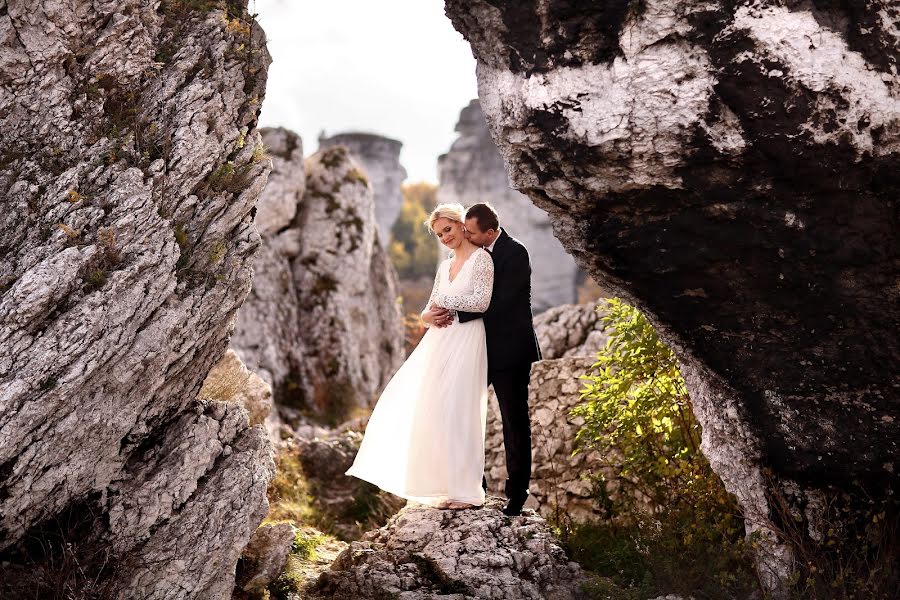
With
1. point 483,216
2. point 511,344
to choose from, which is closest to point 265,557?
point 511,344

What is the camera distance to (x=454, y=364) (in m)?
7.21

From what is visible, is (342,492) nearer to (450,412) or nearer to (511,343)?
(450,412)

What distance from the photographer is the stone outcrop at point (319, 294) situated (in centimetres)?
1541

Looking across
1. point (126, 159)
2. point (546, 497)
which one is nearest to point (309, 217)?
point (546, 497)

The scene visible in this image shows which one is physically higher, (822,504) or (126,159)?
(126,159)

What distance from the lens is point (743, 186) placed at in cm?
507

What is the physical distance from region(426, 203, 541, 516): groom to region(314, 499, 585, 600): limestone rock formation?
0.36 metres

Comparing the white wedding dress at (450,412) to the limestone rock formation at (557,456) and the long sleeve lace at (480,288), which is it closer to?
the long sleeve lace at (480,288)

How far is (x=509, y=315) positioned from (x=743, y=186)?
2.56 m

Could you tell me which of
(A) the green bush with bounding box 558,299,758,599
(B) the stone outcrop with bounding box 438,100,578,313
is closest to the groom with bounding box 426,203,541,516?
(A) the green bush with bounding box 558,299,758,599

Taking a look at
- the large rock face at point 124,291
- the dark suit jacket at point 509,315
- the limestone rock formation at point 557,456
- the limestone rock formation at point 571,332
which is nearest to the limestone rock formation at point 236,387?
the large rock face at point 124,291

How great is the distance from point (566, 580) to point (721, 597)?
46.1 inches

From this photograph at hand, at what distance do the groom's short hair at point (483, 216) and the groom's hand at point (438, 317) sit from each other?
80 cm

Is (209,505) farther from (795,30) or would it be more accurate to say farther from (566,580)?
(795,30)
